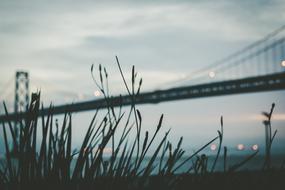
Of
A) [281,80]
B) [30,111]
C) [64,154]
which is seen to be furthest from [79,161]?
[281,80]

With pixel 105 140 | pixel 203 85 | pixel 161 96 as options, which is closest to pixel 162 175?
pixel 105 140

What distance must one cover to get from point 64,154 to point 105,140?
0.11 m

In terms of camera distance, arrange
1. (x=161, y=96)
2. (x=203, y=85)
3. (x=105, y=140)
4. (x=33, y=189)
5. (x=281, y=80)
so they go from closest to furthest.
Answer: (x=33, y=189) → (x=105, y=140) → (x=281, y=80) → (x=203, y=85) → (x=161, y=96)

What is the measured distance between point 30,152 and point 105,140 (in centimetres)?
18

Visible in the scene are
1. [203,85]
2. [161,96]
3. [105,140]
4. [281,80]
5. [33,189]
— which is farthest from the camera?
[161,96]

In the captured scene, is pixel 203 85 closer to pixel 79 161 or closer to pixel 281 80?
pixel 281 80

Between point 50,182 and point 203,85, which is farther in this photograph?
point 203,85

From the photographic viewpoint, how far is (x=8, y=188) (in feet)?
2.85

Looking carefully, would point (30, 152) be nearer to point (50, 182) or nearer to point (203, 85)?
point (50, 182)

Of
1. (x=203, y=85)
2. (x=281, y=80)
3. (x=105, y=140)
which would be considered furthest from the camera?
(x=203, y=85)

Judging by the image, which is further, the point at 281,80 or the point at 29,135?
the point at 281,80

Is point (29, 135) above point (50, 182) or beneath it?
above

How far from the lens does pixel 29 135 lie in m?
0.86

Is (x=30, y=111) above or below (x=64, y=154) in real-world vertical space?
above
